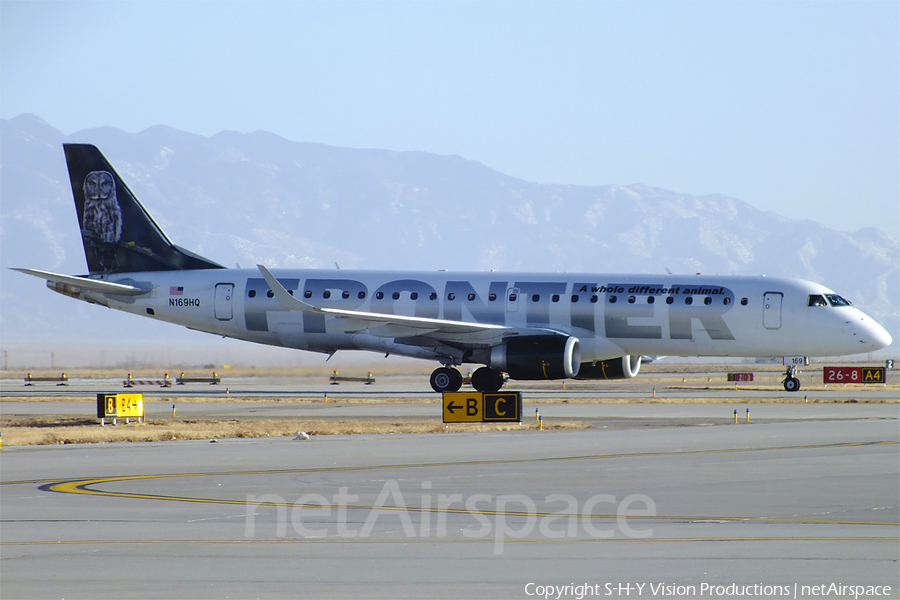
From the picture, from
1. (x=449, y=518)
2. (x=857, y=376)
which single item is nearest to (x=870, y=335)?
(x=449, y=518)

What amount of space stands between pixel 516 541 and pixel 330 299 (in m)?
30.5

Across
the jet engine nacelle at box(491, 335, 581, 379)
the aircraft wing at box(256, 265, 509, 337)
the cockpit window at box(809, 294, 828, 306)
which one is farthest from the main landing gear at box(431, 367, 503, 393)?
the cockpit window at box(809, 294, 828, 306)

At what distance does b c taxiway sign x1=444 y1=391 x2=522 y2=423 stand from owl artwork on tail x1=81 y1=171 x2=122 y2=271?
20200 millimetres

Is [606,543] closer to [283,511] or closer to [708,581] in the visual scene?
[708,581]

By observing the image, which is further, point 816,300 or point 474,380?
point 474,380

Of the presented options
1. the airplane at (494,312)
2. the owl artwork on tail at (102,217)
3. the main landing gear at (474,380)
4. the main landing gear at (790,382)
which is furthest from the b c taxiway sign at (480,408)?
Result: the owl artwork on tail at (102,217)

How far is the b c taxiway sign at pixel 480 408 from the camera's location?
104 ft

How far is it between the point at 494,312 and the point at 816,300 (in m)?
11.0

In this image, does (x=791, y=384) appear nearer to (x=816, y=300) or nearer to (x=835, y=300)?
(x=835, y=300)

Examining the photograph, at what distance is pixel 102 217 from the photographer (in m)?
47.2

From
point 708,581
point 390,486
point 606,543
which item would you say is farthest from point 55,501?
point 708,581

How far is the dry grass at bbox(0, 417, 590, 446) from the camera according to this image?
27.4 metres

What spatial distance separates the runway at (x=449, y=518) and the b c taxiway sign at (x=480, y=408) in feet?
18.5

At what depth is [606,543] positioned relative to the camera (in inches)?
489
